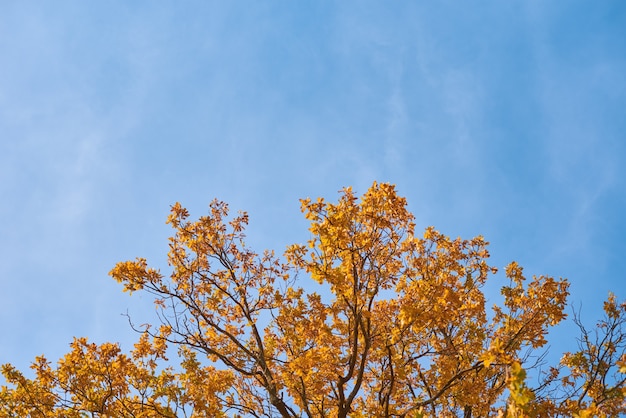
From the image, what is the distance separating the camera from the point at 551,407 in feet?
30.2

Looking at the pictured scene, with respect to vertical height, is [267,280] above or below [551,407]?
above

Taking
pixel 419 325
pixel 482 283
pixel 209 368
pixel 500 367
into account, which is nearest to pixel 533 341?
pixel 500 367

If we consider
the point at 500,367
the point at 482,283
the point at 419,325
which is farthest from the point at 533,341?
the point at 419,325

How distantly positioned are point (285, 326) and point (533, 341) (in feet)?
13.5

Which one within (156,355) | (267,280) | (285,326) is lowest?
Answer: (156,355)

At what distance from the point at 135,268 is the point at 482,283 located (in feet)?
21.1

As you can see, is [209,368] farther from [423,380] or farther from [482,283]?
[482,283]

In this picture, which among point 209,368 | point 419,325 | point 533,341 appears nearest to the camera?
point 419,325

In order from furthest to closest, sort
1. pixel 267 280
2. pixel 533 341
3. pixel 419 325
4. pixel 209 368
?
1. pixel 209 368
2. pixel 267 280
3. pixel 533 341
4. pixel 419 325

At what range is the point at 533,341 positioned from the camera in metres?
8.97

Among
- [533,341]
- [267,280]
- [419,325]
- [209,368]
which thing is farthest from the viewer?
[209,368]

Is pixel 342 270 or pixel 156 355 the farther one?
pixel 156 355

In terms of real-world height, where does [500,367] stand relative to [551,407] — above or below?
above

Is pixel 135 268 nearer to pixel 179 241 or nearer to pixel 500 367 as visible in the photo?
pixel 179 241
